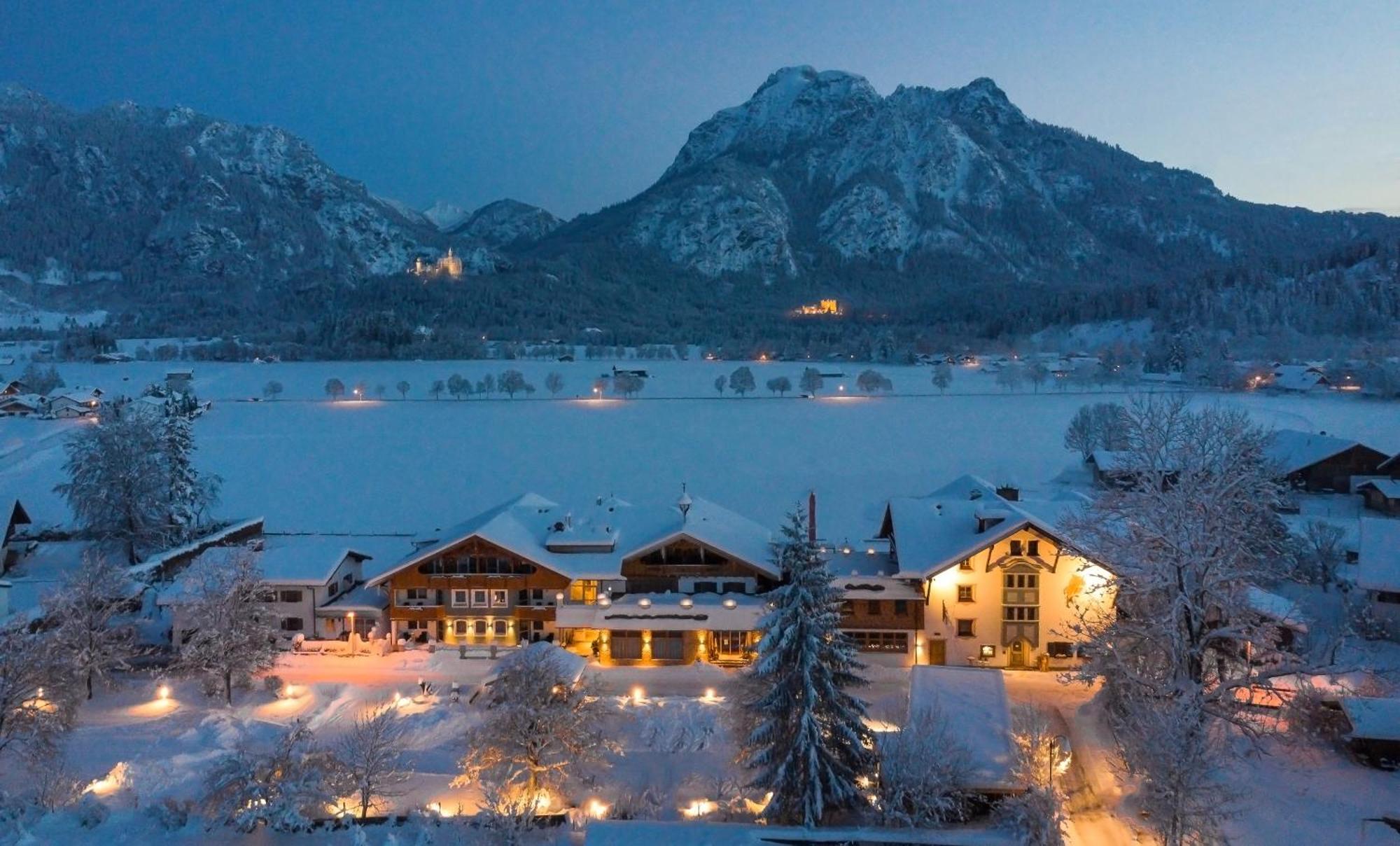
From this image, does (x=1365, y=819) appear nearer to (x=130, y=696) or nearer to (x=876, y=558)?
(x=876, y=558)

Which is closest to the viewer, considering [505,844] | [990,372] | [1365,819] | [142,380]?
[505,844]

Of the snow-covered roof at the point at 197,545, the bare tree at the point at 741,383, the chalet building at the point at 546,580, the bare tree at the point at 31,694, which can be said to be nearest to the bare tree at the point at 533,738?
the bare tree at the point at 31,694

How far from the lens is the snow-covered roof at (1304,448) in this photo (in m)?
44.2

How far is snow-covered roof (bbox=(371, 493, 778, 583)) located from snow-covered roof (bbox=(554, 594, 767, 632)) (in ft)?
4.58

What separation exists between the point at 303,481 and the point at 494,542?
3392 centimetres

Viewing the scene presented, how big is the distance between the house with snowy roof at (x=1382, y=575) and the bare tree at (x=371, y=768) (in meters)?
26.3

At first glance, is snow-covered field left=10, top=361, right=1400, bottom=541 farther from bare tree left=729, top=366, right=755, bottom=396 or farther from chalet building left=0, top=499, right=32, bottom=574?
chalet building left=0, top=499, right=32, bottom=574

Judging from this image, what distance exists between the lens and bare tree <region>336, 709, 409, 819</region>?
53.2 feet

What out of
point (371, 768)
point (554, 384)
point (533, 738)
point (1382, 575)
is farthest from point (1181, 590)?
point (554, 384)

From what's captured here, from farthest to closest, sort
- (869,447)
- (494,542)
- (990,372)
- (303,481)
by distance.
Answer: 1. (990,372)
2. (869,447)
3. (303,481)
4. (494,542)

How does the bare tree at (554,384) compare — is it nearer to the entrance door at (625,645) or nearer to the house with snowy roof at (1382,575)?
the entrance door at (625,645)

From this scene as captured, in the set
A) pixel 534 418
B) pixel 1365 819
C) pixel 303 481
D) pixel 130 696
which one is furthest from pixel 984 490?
pixel 534 418

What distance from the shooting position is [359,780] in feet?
53.2

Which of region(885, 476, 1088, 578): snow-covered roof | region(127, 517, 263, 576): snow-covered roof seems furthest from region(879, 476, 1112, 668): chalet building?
region(127, 517, 263, 576): snow-covered roof
